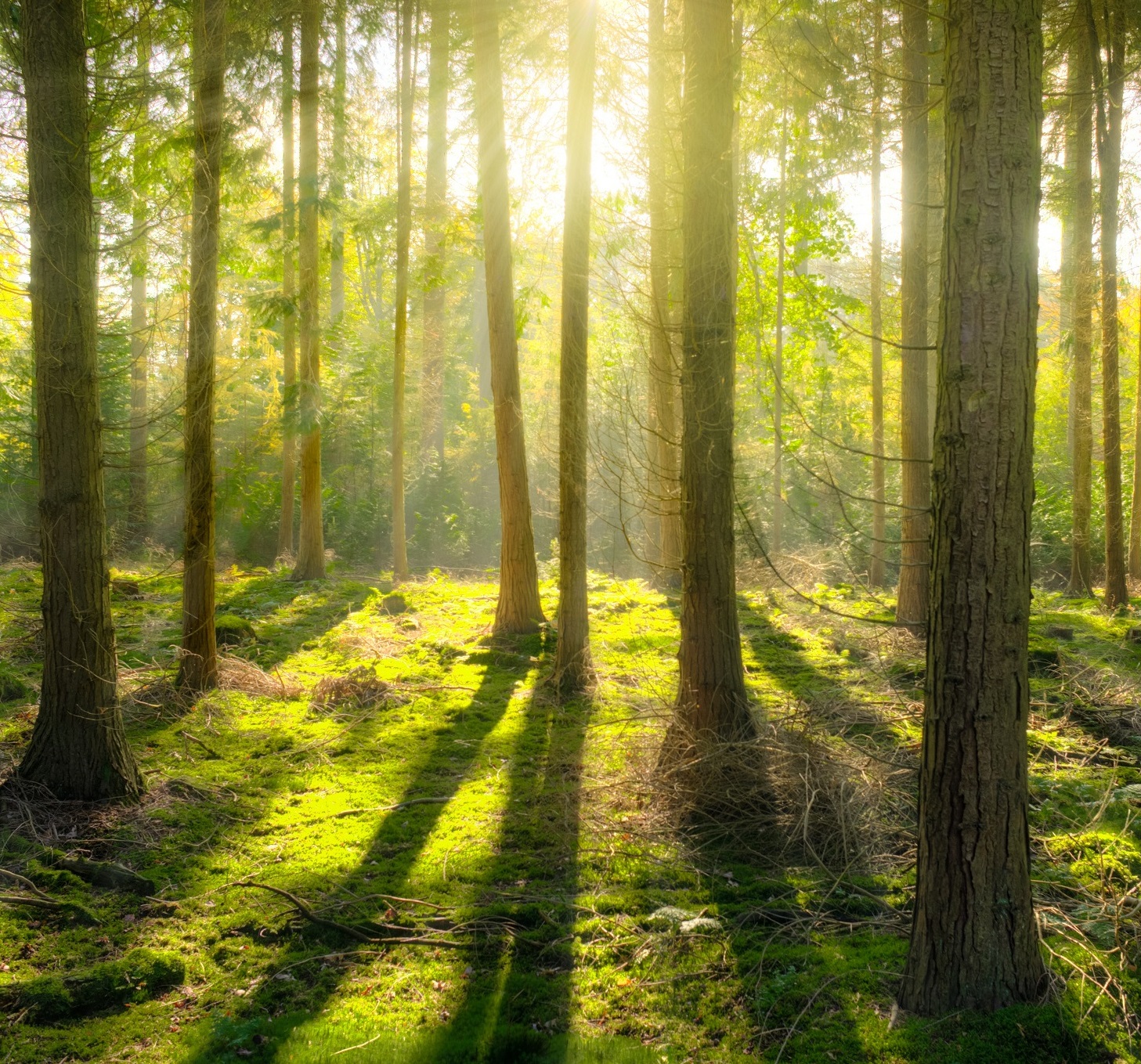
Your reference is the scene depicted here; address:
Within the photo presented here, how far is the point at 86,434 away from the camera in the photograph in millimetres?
5125

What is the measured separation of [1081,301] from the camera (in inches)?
516

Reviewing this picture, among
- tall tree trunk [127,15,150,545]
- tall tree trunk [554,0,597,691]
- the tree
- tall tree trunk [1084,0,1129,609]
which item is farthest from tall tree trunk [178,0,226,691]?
tall tree trunk [1084,0,1129,609]

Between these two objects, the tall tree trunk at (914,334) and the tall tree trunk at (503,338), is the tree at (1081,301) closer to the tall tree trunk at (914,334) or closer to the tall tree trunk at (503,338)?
the tall tree trunk at (914,334)

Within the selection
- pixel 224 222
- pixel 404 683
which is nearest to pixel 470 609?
pixel 404 683

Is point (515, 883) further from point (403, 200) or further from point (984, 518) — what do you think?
point (403, 200)

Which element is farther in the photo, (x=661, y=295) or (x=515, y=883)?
(x=661, y=295)

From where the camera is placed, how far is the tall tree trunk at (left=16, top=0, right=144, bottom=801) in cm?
500

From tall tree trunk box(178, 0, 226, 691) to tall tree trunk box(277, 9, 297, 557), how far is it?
14.5 feet

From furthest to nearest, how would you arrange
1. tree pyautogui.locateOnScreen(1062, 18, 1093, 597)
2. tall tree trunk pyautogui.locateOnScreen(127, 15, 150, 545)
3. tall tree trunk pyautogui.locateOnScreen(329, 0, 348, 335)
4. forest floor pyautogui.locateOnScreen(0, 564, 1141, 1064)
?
tall tree trunk pyautogui.locateOnScreen(329, 0, 348, 335), tree pyautogui.locateOnScreen(1062, 18, 1093, 597), tall tree trunk pyautogui.locateOnScreen(127, 15, 150, 545), forest floor pyautogui.locateOnScreen(0, 564, 1141, 1064)

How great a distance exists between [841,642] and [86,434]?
861 centimetres

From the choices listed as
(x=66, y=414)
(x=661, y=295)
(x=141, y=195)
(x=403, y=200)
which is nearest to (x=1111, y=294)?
(x=661, y=295)

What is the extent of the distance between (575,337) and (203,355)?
3308 millimetres

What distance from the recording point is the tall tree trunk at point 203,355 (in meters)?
6.77

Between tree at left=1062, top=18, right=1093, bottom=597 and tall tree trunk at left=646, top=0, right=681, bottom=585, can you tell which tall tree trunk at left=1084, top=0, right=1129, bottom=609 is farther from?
tall tree trunk at left=646, top=0, right=681, bottom=585
